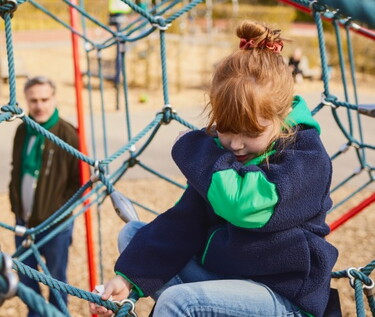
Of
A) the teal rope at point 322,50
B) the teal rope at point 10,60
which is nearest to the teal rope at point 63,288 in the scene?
the teal rope at point 10,60

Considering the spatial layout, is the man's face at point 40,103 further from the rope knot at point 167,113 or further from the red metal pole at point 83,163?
the rope knot at point 167,113

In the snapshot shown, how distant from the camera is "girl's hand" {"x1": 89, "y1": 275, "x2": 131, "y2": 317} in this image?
1078 millimetres

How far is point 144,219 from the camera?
12.0ft

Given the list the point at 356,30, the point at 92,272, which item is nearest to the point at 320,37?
the point at 356,30

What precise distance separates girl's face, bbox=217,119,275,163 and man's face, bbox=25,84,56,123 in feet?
4.64

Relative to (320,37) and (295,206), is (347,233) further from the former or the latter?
(295,206)

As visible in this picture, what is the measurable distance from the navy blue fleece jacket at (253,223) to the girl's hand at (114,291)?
17 millimetres

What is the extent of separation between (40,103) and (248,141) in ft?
4.77

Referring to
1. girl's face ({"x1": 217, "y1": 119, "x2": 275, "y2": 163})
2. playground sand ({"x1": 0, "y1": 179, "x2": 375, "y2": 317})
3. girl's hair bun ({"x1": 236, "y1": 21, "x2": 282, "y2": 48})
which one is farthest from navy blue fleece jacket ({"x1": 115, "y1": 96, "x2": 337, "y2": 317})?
playground sand ({"x1": 0, "y1": 179, "x2": 375, "y2": 317})

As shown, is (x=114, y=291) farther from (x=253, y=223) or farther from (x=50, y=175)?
(x=50, y=175)

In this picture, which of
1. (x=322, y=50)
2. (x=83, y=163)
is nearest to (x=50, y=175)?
(x=83, y=163)

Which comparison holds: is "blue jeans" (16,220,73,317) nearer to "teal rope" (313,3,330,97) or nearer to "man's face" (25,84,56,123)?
"man's face" (25,84,56,123)

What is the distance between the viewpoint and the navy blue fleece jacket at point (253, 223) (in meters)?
0.94

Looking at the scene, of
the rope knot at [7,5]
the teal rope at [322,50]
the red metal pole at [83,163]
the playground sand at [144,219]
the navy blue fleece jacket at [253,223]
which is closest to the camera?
the navy blue fleece jacket at [253,223]
